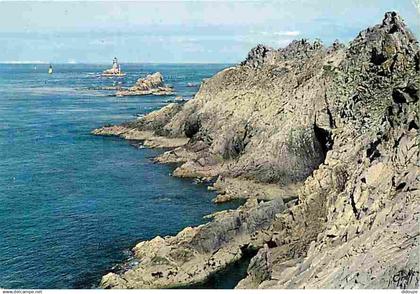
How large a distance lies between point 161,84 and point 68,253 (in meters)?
88.3

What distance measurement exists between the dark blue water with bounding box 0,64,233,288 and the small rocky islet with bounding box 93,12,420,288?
2.17 metres

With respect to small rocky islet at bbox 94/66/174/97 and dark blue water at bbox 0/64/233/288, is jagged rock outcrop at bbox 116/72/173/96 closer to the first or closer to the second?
small rocky islet at bbox 94/66/174/97

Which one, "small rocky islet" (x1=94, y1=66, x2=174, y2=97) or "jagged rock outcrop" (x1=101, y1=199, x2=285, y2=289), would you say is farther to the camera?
"small rocky islet" (x1=94, y1=66, x2=174, y2=97)

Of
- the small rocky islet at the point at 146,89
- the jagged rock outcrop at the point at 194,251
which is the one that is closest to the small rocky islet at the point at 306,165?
the jagged rock outcrop at the point at 194,251

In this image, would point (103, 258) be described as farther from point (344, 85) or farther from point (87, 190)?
point (344, 85)

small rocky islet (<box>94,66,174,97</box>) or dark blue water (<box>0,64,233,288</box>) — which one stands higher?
small rocky islet (<box>94,66,174,97</box>)

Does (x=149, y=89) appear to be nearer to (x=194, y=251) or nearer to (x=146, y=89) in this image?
(x=146, y=89)

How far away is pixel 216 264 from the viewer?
2952 cm

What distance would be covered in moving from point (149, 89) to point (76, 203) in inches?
2967

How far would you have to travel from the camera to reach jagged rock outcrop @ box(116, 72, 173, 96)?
4368 inches

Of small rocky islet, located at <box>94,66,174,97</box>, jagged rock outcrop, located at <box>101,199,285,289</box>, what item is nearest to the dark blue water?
jagged rock outcrop, located at <box>101,199,285,289</box>

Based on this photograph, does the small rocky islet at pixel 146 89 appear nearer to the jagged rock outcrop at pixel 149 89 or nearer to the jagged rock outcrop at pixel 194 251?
the jagged rock outcrop at pixel 149 89

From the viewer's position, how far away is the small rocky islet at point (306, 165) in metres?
21.9

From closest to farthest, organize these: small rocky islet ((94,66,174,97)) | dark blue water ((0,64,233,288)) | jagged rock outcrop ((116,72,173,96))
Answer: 1. dark blue water ((0,64,233,288))
2. small rocky islet ((94,66,174,97))
3. jagged rock outcrop ((116,72,173,96))
